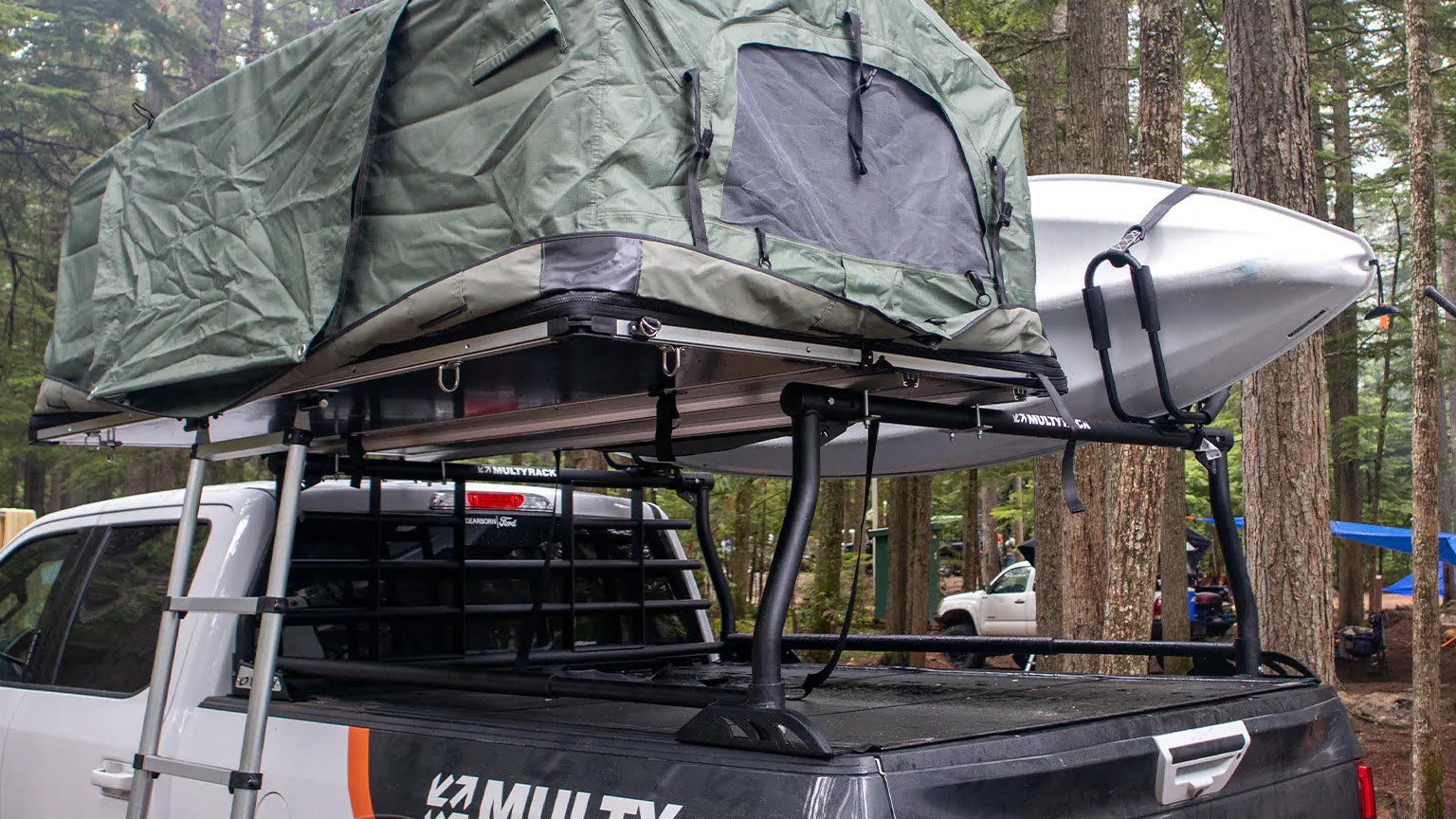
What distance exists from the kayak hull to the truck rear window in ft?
4.52

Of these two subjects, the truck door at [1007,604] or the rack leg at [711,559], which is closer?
the rack leg at [711,559]

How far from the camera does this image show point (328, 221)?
117 inches

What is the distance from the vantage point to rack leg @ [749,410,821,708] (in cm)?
252

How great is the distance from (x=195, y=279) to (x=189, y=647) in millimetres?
1237

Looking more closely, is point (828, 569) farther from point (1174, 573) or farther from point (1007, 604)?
point (1007, 604)

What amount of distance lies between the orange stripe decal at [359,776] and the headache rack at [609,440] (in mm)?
243

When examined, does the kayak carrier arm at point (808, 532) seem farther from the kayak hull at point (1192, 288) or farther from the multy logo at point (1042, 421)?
the kayak hull at point (1192, 288)

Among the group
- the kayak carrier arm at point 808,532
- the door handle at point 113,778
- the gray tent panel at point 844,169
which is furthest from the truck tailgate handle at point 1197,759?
the door handle at point 113,778

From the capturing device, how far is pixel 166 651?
3623 mm

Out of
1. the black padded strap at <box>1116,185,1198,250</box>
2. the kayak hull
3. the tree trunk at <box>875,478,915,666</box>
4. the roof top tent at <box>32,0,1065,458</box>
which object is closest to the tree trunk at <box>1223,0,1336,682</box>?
the kayak hull

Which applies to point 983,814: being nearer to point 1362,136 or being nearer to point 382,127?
point 382,127

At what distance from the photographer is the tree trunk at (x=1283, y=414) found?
6816 millimetres

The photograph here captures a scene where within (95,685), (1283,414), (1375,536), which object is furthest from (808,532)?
(1375,536)

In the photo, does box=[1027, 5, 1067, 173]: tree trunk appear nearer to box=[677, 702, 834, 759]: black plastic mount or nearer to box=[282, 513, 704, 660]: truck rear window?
box=[282, 513, 704, 660]: truck rear window
